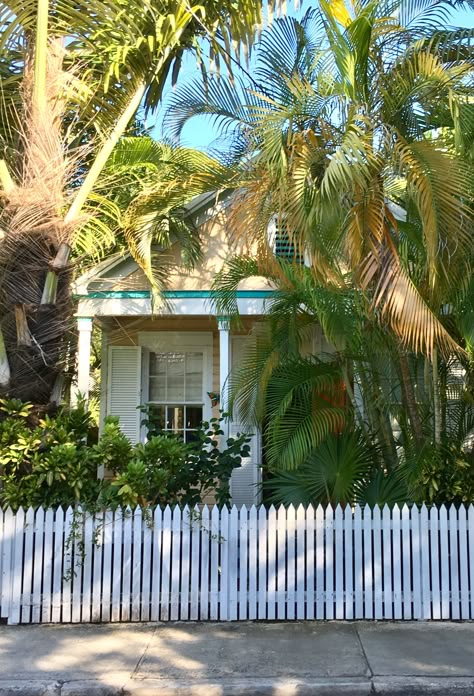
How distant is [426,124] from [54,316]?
453cm

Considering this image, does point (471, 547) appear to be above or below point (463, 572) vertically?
above

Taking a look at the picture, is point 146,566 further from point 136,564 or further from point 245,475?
point 245,475

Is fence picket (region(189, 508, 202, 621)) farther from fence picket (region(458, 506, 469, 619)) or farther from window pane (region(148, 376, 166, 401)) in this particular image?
window pane (region(148, 376, 166, 401))

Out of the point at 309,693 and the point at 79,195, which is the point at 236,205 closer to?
the point at 79,195

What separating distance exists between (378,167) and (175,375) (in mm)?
5555

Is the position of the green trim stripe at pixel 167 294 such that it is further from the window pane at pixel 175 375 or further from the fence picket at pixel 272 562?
the fence picket at pixel 272 562

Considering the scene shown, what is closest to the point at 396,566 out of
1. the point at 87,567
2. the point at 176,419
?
the point at 87,567

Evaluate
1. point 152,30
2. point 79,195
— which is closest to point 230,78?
point 152,30

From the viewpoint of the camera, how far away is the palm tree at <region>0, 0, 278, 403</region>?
7008 mm

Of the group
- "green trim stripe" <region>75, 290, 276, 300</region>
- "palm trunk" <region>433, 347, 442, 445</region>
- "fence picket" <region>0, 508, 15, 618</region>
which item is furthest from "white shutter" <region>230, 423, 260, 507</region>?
"fence picket" <region>0, 508, 15, 618</region>

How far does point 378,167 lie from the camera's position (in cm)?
608

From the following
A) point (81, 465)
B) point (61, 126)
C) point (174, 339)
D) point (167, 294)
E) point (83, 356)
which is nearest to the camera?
point (81, 465)

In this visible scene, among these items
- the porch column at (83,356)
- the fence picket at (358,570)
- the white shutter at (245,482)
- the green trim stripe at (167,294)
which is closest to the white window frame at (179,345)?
the white shutter at (245,482)

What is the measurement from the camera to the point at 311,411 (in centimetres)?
724
